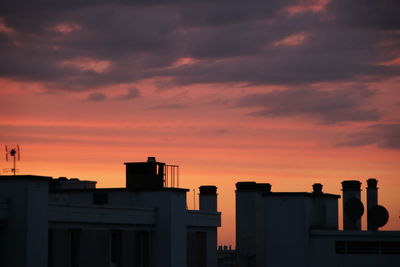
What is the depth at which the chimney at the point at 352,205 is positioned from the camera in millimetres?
80312

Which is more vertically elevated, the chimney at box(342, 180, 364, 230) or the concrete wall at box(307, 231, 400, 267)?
the chimney at box(342, 180, 364, 230)

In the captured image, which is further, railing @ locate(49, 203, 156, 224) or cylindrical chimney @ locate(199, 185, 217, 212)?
cylindrical chimney @ locate(199, 185, 217, 212)

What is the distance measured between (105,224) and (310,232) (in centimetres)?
2581

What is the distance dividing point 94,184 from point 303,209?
19206 millimetres

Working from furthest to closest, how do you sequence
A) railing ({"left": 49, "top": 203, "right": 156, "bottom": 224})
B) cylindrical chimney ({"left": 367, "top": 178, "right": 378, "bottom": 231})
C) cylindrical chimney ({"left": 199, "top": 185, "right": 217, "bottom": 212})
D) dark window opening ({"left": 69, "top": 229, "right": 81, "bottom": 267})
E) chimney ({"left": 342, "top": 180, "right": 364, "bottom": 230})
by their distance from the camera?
cylindrical chimney ({"left": 199, "top": 185, "right": 217, "bottom": 212}) → cylindrical chimney ({"left": 367, "top": 178, "right": 378, "bottom": 231}) → chimney ({"left": 342, "top": 180, "right": 364, "bottom": 230}) → dark window opening ({"left": 69, "top": 229, "right": 81, "bottom": 267}) → railing ({"left": 49, "top": 203, "right": 156, "bottom": 224})

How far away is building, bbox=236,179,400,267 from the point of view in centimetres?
7400

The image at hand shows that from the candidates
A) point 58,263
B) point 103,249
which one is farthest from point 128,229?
point 58,263

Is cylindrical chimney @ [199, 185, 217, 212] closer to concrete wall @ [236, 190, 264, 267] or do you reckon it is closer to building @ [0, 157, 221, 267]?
concrete wall @ [236, 190, 264, 267]

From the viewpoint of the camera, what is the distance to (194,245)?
72500 millimetres

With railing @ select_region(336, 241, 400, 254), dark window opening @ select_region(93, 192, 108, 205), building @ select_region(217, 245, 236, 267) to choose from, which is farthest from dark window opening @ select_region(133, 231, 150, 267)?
building @ select_region(217, 245, 236, 267)

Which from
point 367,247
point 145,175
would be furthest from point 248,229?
point 145,175

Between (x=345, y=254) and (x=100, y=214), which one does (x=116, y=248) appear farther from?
(x=345, y=254)

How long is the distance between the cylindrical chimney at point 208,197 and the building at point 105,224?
19447 millimetres

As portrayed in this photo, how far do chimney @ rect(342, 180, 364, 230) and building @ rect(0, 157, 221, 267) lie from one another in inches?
559
